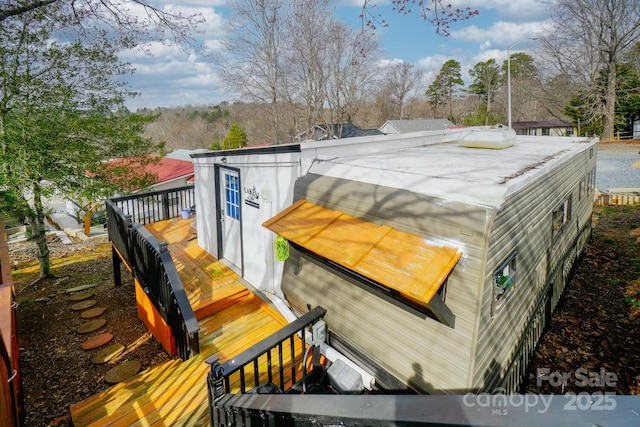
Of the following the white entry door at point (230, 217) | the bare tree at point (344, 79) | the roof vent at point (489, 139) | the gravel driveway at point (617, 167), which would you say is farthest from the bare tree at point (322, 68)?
the white entry door at point (230, 217)

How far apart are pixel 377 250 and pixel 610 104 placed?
3497cm

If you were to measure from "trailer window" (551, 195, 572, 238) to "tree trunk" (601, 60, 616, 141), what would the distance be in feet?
97.5

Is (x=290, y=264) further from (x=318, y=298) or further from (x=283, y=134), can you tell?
(x=283, y=134)

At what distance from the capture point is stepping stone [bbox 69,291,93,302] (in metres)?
7.48

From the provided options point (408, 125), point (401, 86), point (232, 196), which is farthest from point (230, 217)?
point (401, 86)

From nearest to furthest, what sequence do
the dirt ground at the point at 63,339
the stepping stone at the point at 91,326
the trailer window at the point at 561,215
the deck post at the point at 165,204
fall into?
the dirt ground at the point at 63,339 < the trailer window at the point at 561,215 < the stepping stone at the point at 91,326 < the deck post at the point at 165,204

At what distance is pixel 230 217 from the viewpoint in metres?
6.73

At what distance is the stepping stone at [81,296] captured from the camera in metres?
7.48

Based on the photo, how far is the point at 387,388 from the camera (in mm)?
3480

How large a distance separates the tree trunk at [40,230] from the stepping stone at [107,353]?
4848mm

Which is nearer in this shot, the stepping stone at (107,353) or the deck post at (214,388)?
the deck post at (214,388)

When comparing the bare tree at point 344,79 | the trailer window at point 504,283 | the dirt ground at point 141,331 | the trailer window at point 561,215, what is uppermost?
the bare tree at point 344,79

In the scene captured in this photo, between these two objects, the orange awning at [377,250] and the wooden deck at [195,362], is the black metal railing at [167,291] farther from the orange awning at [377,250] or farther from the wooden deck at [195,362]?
the orange awning at [377,250]

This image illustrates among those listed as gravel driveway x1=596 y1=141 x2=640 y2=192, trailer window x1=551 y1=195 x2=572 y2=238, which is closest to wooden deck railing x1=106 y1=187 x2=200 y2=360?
trailer window x1=551 y1=195 x2=572 y2=238
